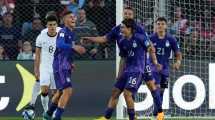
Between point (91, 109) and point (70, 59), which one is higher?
point (70, 59)

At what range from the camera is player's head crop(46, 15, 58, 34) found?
14.4 metres

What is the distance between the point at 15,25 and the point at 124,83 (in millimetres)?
4997

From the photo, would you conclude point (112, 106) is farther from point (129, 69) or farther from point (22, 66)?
point (22, 66)

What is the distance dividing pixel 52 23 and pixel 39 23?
10.6ft

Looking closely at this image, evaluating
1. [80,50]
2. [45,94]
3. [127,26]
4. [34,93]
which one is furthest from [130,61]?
[34,93]

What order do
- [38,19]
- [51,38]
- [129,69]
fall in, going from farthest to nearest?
[38,19] < [51,38] < [129,69]

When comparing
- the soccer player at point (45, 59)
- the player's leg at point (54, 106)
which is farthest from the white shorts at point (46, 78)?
the player's leg at point (54, 106)

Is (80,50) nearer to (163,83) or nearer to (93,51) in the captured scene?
(163,83)

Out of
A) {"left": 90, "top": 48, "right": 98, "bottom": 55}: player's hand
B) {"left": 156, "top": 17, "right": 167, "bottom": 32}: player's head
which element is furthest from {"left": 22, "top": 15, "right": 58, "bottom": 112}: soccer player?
{"left": 90, "top": 48, "right": 98, "bottom": 55}: player's hand

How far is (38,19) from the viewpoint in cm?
1766

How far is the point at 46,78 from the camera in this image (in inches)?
585

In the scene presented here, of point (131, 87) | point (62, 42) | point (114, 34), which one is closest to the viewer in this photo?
point (131, 87)

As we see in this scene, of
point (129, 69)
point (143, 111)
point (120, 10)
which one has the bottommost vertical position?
point (143, 111)

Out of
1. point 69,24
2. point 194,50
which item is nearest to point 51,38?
point 69,24
